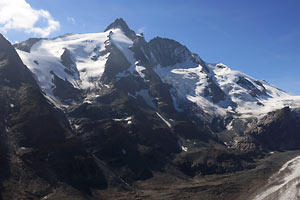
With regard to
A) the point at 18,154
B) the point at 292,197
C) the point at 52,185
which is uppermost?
the point at 18,154

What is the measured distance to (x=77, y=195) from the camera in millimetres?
179750

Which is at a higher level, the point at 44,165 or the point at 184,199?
the point at 44,165

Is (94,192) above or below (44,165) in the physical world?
below

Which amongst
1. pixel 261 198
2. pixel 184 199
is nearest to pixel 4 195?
pixel 184 199

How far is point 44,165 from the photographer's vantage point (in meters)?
195

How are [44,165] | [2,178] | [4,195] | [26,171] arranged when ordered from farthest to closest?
[44,165] → [26,171] → [2,178] → [4,195]

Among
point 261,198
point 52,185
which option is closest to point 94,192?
point 52,185

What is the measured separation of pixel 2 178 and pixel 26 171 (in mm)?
14622

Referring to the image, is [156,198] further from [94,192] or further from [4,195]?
[4,195]

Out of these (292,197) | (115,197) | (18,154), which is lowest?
(292,197)

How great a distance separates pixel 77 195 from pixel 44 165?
31093mm

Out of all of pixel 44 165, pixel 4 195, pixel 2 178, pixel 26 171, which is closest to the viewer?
pixel 4 195

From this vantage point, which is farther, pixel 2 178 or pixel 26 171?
pixel 26 171

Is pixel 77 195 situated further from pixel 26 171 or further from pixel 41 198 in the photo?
pixel 26 171
